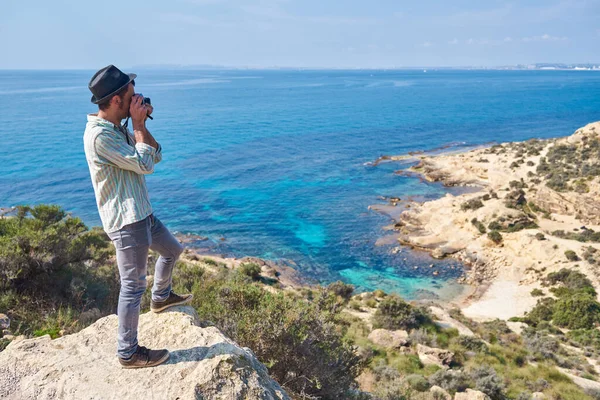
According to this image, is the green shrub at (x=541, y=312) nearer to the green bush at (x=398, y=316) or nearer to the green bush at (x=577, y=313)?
the green bush at (x=577, y=313)

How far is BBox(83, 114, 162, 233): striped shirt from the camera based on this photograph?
3412mm

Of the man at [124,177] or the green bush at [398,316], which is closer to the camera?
the man at [124,177]

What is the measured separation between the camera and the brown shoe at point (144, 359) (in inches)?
152

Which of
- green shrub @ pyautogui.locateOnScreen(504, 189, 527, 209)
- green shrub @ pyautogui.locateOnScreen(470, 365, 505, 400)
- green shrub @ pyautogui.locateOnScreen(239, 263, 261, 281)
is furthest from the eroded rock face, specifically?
green shrub @ pyautogui.locateOnScreen(504, 189, 527, 209)

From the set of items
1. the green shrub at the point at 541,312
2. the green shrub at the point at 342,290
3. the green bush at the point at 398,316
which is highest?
the green bush at the point at 398,316

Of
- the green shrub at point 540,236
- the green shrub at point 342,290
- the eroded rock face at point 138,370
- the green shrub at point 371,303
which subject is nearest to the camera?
the eroded rock face at point 138,370

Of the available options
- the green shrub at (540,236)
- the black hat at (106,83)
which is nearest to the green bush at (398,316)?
→ the green shrub at (540,236)

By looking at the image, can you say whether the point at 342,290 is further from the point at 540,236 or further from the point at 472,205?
the point at 472,205

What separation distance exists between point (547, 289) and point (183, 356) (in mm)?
23938

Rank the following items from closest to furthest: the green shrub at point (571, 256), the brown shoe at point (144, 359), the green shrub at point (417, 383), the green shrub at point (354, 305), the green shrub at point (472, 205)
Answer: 1. the brown shoe at point (144, 359)
2. the green shrub at point (417, 383)
3. the green shrub at point (354, 305)
4. the green shrub at point (571, 256)
5. the green shrub at point (472, 205)

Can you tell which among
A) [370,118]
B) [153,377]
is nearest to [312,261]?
[153,377]

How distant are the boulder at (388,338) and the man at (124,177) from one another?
10631 millimetres

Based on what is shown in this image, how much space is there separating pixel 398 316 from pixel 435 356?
132 inches

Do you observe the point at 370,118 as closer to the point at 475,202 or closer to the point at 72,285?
the point at 475,202
